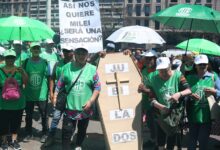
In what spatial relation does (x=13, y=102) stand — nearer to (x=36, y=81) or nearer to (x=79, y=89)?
(x=36, y=81)

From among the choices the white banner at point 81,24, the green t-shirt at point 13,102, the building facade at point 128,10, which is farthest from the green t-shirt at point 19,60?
the building facade at point 128,10

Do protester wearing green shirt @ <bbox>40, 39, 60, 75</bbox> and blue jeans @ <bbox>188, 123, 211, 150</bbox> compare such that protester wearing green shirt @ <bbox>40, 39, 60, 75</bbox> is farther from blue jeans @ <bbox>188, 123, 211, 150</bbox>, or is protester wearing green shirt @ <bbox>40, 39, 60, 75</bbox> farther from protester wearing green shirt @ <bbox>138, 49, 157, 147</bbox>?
blue jeans @ <bbox>188, 123, 211, 150</bbox>

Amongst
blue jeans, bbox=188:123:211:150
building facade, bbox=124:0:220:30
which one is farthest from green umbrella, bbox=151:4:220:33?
building facade, bbox=124:0:220:30

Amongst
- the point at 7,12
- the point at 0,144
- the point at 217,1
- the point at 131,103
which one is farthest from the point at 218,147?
the point at 7,12

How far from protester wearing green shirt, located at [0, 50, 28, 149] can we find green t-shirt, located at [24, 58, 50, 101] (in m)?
0.55

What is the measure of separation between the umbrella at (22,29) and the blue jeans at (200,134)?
10.1 ft

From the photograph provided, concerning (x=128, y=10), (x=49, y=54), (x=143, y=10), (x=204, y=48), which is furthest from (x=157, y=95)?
(x=128, y=10)

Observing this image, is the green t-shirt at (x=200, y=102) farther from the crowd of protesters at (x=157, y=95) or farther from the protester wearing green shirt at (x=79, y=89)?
the protester wearing green shirt at (x=79, y=89)

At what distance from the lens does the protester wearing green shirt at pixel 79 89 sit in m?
5.59

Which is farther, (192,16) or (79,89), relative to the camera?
(192,16)

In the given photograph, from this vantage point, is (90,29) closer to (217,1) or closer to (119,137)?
(119,137)

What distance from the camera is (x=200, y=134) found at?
5.52m

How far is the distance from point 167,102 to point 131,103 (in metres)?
0.73

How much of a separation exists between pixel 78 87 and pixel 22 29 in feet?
6.81
